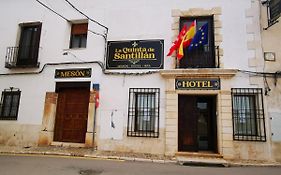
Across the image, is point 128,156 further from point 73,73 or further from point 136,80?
point 73,73

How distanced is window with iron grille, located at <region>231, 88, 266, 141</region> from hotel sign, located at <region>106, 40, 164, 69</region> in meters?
3.08

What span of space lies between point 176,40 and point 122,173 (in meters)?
5.39

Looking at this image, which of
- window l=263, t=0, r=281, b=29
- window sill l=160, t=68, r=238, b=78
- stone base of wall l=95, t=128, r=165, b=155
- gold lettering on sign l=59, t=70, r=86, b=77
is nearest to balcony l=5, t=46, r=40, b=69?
gold lettering on sign l=59, t=70, r=86, b=77

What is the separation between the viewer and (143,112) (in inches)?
347

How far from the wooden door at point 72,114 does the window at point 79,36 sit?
79.3 inches

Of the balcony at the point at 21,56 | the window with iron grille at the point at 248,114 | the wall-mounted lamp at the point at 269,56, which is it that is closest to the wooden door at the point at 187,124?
the window with iron grille at the point at 248,114

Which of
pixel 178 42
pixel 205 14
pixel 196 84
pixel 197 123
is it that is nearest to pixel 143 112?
pixel 197 123

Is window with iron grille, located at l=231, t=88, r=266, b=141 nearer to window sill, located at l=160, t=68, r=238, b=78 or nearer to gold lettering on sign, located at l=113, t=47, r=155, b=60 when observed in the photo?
window sill, located at l=160, t=68, r=238, b=78

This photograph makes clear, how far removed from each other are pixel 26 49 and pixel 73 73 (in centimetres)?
281

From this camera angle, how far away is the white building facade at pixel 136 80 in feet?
27.1

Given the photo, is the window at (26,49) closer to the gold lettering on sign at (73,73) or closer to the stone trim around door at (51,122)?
the gold lettering on sign at (73,73)

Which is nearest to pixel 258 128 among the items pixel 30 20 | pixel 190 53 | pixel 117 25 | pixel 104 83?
pixel 190 53

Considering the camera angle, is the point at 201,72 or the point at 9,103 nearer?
the point at 201,72

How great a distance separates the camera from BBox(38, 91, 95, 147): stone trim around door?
8.84 metres
